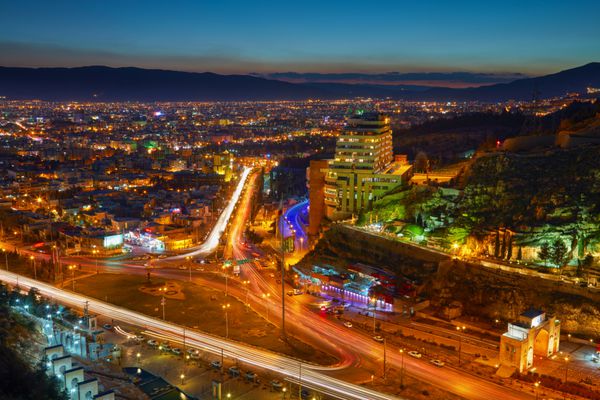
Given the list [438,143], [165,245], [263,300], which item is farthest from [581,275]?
[438,143]

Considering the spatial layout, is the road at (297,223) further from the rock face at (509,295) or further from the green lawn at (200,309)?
the rock face at (509,295)

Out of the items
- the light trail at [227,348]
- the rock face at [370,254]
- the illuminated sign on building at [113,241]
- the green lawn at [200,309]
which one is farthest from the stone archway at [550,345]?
the illuminated sign on building at [113,241]

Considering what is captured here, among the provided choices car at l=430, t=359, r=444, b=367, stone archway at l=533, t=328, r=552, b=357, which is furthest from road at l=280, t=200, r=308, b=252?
stone archway at l=533, t=328, r=552, b=357

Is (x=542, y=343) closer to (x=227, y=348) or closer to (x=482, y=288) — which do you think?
(x=482, y=288)

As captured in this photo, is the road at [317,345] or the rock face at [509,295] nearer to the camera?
the road at [317,345]

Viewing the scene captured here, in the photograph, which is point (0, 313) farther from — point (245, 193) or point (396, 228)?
point (245, 193)

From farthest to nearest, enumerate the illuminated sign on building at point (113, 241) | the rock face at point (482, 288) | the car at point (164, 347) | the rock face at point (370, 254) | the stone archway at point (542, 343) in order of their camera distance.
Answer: the illuminated sign on building at point (113, 241)
the rock face at point (370, 254)
the rock face at point (482, 288)
the car at point (164, 347)
the stone archway at point (542, 343)

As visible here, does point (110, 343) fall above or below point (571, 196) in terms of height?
below
